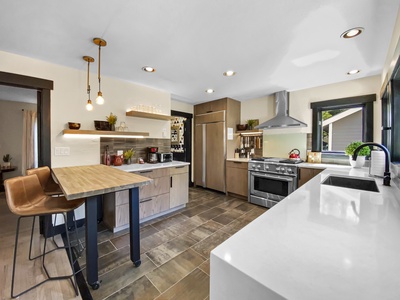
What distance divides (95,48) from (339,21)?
2467 mm

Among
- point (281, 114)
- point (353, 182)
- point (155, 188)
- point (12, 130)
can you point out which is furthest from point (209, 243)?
point (12, 130)

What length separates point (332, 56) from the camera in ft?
7.11

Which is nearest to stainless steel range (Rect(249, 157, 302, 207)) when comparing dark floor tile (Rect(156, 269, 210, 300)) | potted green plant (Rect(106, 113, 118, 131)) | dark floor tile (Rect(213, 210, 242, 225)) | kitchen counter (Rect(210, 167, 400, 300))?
dark floor tile (Rect(213, 210, 242, 225))

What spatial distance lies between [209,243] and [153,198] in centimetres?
112

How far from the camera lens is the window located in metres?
2.84

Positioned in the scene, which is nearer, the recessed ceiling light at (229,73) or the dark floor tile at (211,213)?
the recessed ceiling light at (229,73)

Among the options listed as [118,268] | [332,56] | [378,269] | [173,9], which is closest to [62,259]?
[118,268]

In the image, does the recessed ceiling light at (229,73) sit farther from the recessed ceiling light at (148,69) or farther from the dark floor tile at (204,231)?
the dark floor tile at (204,231)

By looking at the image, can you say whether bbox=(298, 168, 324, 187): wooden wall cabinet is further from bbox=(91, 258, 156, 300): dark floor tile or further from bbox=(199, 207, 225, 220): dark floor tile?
bbox=(91, 258, 156, 300): dark floor tile

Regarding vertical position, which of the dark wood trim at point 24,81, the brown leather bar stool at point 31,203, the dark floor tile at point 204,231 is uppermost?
the dark wood trim at point 24,81

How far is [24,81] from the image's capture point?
85.1 inches

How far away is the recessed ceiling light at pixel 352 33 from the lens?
5.38 ft

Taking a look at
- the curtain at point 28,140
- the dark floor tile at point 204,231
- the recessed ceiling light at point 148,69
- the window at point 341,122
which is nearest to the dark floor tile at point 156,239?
the dark floor tile at point 204,231

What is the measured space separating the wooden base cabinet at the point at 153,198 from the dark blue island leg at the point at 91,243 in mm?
915
